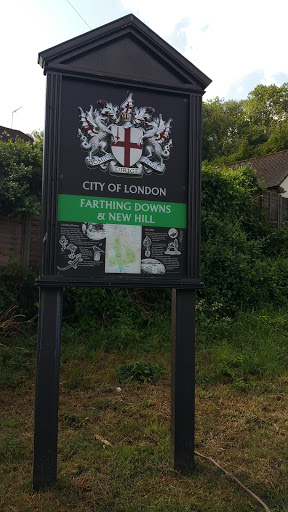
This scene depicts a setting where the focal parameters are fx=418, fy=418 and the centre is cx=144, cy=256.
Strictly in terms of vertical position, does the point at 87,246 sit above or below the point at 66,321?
above

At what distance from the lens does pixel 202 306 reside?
7.11m

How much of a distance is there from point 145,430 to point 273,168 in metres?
22.8

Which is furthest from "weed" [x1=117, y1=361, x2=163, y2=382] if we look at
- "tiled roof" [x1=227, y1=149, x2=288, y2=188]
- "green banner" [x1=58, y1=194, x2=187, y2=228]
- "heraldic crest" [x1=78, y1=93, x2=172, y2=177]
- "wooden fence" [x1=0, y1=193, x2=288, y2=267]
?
"tiled roof" [x1=227, y1=149, x2=288, y2=188]

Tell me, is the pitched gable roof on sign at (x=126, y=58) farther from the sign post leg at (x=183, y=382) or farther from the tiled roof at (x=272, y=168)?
the tiled roof at (x=272, y=168)

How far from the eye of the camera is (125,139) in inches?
127

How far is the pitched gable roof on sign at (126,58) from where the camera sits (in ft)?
10.2

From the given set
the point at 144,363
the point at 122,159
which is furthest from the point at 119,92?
the point at 144,363

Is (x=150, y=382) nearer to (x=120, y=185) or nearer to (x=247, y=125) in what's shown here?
(x=120, y=185)

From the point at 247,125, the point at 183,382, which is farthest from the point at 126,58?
the point at 247,125

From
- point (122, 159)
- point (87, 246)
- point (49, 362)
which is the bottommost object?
point (49, 362)

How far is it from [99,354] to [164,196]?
3.01 m

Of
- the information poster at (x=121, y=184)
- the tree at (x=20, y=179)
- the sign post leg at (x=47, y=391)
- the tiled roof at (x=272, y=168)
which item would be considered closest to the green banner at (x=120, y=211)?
the information poster at (x=121, y=184)

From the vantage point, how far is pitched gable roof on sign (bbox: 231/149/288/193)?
22875mm

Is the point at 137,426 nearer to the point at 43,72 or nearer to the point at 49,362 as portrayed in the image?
the point at 49,362
